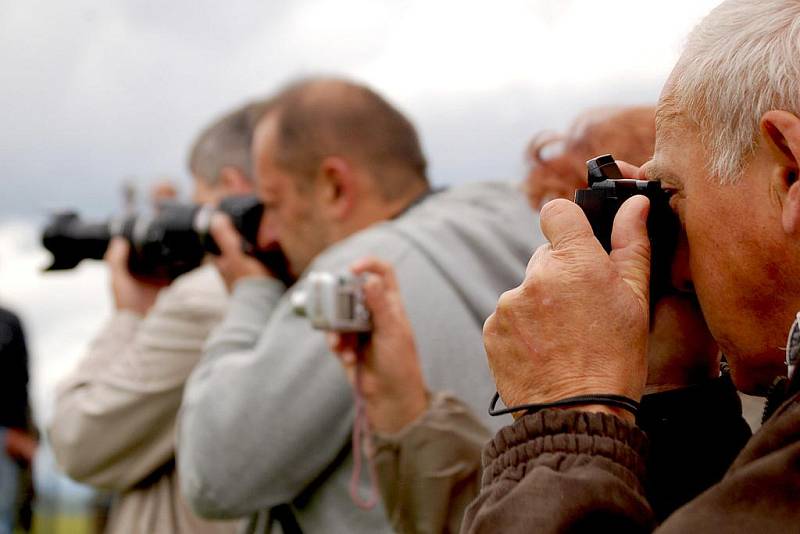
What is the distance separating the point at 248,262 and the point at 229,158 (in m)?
0.87

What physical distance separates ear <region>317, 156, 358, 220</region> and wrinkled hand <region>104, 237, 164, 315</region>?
0.78 meters

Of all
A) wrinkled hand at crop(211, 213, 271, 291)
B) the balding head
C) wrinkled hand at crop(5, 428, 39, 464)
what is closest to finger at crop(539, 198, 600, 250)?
the balding head

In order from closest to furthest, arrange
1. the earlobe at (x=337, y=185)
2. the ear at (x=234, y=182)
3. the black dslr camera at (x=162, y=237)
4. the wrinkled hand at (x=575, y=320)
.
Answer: the wrinkled hand at (x=575, y=320) < the earlobe at (x=337, y=185) < the black dslr camera at (x=162, y=237) < the ear at (x=234, y=182)

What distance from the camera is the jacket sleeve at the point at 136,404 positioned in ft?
9.36

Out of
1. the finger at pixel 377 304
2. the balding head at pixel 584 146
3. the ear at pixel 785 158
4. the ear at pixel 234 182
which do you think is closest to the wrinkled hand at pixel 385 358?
the finger at pixel 377 304

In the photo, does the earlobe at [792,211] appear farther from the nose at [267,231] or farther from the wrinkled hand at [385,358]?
the nose at [267,231]

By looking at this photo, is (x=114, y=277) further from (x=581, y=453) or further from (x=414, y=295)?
(x=581, y=453)

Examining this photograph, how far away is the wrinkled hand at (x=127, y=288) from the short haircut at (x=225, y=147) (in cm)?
46

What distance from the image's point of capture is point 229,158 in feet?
12.2

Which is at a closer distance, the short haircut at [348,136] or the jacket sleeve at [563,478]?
the jacket sleeve at [563,478]

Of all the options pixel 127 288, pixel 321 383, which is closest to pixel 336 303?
pixel 321 383

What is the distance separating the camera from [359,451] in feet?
7.29

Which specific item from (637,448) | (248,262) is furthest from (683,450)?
(248,262)

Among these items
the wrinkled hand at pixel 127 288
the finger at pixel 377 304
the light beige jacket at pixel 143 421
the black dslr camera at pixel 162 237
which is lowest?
the light beige jacket at pixel 143 421
